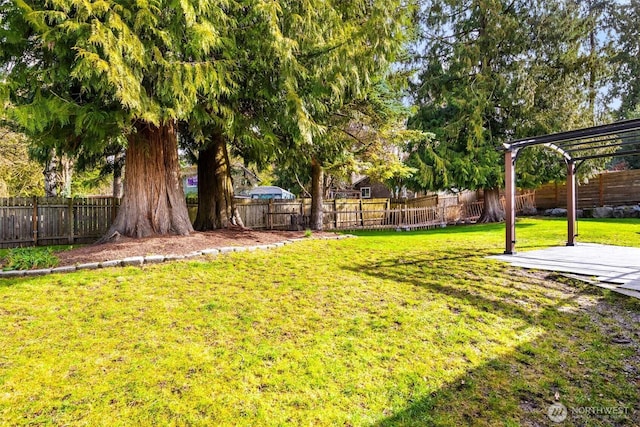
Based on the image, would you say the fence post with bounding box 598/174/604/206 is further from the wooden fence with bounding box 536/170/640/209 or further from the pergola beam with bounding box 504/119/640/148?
the pergola beam with bounding box 504/119/640/148

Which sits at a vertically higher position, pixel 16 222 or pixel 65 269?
pixel 16 222

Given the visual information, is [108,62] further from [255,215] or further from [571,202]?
[571,202]

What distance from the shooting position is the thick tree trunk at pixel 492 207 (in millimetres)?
16219

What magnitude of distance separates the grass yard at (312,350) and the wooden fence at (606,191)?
16387mm

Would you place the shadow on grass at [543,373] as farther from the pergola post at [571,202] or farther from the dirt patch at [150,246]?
the dirt patch at [150,246]

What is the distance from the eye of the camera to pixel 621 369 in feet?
9.72

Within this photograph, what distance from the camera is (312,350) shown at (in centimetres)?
320

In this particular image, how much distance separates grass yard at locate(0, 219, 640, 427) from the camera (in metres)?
2.45

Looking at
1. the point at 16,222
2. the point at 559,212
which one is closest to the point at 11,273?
the point at 16,222

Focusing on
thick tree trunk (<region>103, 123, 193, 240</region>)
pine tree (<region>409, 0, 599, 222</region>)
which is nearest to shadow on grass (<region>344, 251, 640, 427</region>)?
thick tree trunk (<region>103, 123, 193, 240</region>)

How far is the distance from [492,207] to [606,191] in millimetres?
6628

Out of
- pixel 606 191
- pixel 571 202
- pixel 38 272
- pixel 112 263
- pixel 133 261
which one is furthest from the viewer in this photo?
pixel 606 191

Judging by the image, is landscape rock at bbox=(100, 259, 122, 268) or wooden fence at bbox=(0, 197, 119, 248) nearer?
landscape rock at bbox=(100, 259, 122, 268)

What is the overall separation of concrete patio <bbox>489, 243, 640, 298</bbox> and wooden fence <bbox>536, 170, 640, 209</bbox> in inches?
445
